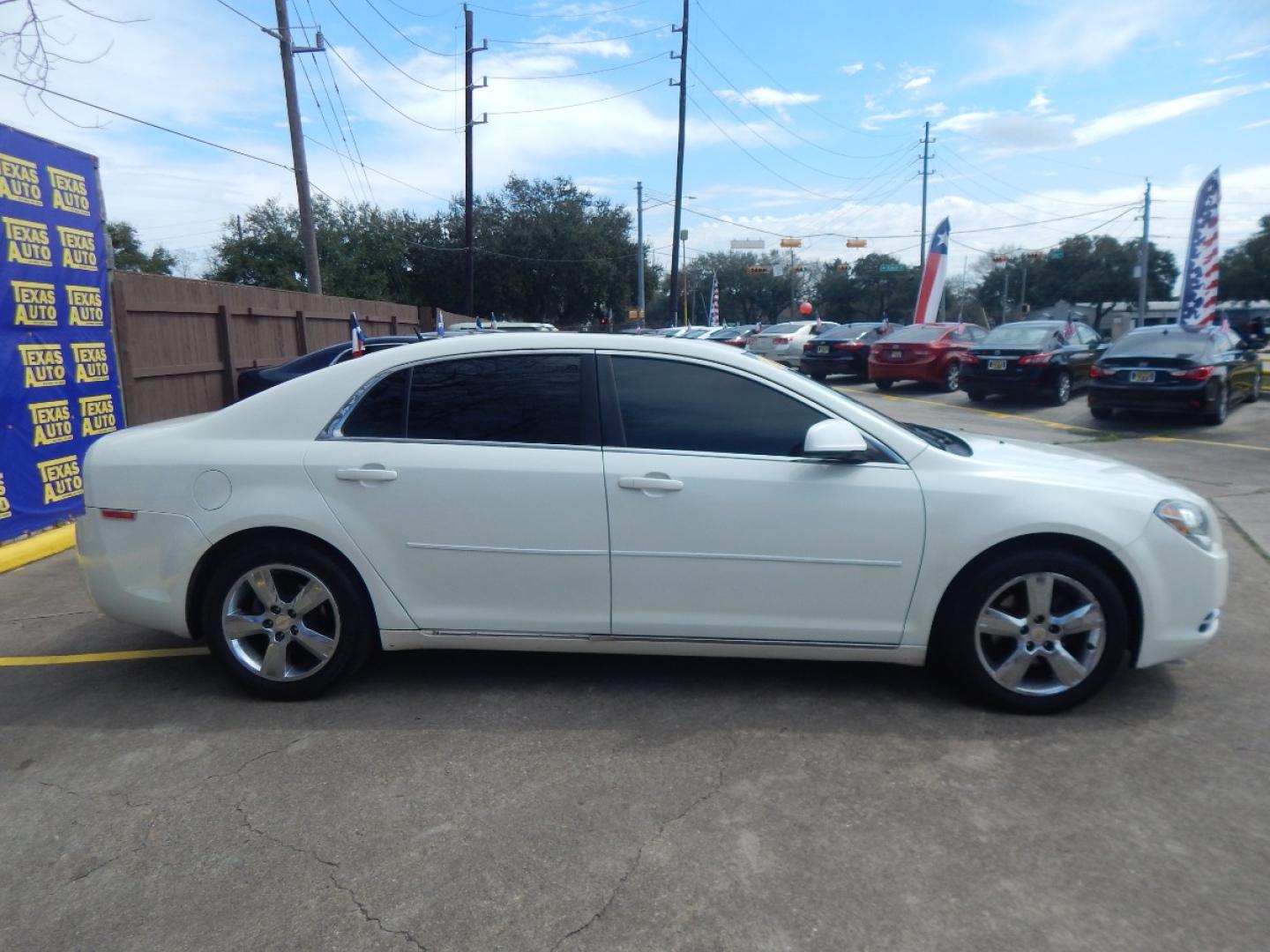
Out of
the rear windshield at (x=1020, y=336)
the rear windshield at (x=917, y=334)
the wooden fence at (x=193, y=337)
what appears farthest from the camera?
the rear windshield at (x=917, y=334)

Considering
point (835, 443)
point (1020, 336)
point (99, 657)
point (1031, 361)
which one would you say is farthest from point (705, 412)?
point (1020, 336)

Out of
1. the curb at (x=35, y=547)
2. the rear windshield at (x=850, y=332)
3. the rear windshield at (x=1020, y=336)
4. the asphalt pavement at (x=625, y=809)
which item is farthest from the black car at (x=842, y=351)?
the asphalt pavement at (x=625, y=809)

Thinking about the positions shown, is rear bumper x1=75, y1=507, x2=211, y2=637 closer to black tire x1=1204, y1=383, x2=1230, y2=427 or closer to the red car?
black tire x1=1204, y1=383, x2=1230, y2=427

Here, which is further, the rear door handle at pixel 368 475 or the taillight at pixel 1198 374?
the taillight at pixel 1198 374

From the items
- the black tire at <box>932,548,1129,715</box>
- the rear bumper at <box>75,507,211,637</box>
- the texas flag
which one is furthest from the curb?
the texas flag

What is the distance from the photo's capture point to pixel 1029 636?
3777 mm

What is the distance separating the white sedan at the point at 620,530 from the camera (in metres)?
3.78

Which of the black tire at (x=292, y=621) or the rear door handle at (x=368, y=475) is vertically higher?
the rear door handle at (x=368, y=475)

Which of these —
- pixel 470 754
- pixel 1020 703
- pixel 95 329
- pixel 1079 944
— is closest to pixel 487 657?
pixel 470 754

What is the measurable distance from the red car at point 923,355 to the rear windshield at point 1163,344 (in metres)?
4.75

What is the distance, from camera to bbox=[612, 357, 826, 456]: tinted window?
390 cm

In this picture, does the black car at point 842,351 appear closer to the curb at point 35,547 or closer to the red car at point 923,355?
the red car at point 923,355

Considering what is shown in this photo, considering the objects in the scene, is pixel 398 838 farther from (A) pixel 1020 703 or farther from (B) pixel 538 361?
(A) pixel 1020 703

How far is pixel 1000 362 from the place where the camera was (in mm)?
16750
